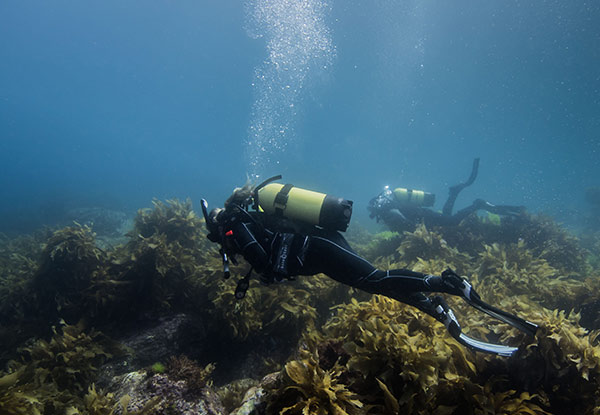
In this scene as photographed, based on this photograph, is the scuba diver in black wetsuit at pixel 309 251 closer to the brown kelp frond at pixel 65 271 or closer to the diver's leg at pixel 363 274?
the diver's leg at pixel 363 274

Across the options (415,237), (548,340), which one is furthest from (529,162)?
(548,340)

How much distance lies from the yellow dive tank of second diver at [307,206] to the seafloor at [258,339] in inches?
59.4

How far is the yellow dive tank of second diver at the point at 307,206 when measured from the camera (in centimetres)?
421

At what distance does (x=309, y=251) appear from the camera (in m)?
4.16

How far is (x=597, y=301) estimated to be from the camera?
5.61 metres

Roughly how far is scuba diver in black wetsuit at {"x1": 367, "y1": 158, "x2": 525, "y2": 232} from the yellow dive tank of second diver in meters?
9.40

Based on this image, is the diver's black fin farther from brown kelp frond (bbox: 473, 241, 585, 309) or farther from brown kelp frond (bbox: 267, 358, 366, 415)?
brown kelp frond (bbox: 473, 241, 585, 309)

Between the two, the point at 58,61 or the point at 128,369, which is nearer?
the point at 128,369

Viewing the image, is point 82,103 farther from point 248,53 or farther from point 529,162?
point 529,162

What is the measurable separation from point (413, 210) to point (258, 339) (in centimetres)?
1113

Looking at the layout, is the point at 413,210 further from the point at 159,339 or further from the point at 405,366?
the point at 159,339

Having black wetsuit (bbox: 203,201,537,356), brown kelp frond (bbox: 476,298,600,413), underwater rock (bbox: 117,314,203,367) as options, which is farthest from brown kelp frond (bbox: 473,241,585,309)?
underwater rock (bbox: 117,314,203,367)

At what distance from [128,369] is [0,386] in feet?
7.79

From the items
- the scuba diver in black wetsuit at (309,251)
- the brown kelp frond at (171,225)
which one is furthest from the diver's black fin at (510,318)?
the brown kelp frond at (171,225)
